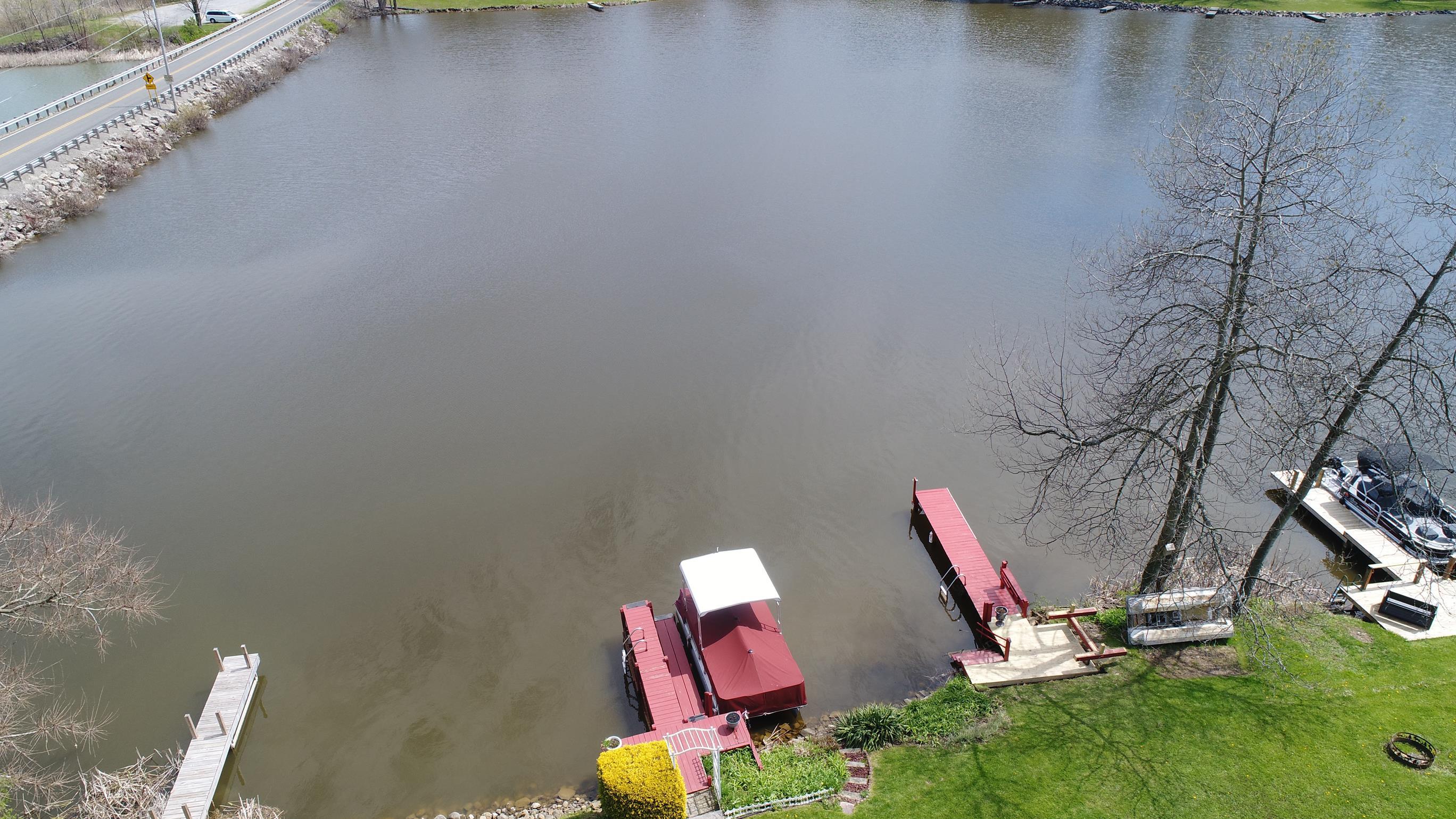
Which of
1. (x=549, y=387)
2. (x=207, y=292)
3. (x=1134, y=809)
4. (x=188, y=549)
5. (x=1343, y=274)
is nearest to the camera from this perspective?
(x=1134, y=809)

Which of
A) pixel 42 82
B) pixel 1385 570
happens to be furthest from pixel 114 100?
pixel 1385 570

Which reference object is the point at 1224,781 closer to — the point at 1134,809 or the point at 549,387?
the point at 1134,809

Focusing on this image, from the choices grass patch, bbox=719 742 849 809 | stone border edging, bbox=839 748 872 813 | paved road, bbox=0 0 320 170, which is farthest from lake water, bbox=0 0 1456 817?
paved road, bbox=0 0 320 170

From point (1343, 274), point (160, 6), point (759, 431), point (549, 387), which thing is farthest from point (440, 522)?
point (160, 6)

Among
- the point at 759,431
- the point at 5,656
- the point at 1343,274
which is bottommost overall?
the point at 5,656

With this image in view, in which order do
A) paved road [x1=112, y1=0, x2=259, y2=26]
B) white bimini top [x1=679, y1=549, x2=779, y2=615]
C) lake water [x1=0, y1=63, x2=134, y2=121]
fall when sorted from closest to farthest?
white bimini top [x1=679, y1=549, x2=779, y2=615], lake water [x1=0, y1=63, x2=134, y2=121], paved road [x1=112, y1=0, x2=259, y2=26]

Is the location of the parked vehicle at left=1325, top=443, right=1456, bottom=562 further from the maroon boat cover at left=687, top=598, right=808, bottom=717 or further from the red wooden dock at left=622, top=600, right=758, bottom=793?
the red wooden dock at left=622, top=600, right=758, bottom=793

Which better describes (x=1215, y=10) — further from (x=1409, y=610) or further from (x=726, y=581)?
(x=726, y=581)
